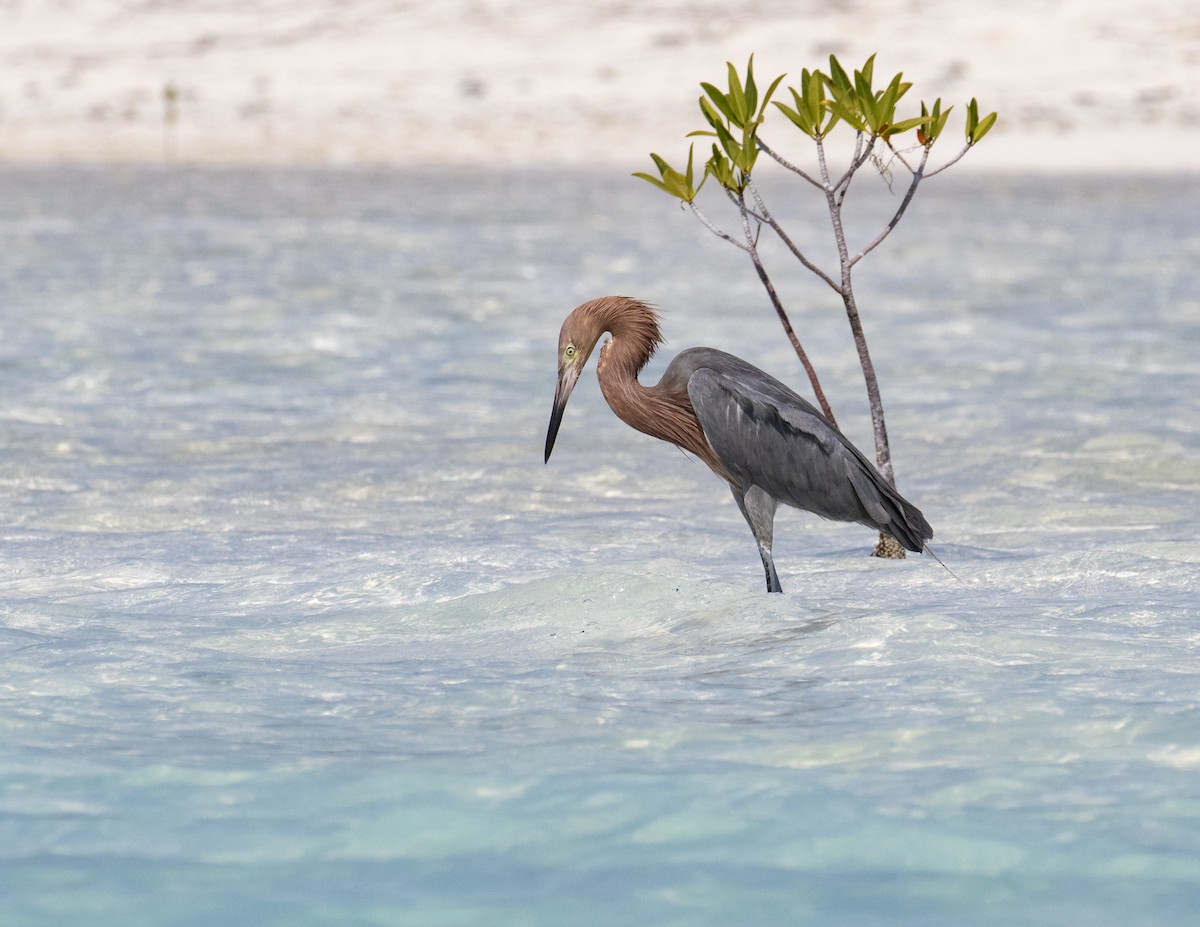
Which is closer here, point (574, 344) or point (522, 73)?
point (574, 344)

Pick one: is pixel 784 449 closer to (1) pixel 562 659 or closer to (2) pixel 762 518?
(2) pixel 762 518

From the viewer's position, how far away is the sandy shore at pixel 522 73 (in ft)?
159

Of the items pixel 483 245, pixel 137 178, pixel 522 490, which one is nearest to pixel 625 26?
pixel 137 178

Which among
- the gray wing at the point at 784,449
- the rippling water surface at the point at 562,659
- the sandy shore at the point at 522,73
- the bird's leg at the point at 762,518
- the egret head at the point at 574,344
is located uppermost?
the sandy shore at the point at 522,73

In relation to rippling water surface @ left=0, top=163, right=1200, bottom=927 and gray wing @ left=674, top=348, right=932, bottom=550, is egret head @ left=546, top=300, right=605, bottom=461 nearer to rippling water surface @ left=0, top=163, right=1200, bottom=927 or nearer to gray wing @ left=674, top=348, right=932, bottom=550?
gray wing @ left=674, top=348, right=932, bottom=550

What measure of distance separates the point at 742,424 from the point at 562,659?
1.06 meters

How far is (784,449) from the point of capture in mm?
6137

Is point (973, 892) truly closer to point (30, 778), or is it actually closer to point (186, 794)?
point (186, 794)

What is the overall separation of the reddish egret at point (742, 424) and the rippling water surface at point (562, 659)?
344mm

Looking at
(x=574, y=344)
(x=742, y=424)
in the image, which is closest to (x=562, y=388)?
(x=574, y=344)

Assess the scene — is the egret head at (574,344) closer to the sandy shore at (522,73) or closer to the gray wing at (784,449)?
the gray wing at (784,449)

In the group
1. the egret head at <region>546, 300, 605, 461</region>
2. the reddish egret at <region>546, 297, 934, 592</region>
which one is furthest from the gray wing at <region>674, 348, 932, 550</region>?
the egret head at <region>546, 300, 605, 461</region>

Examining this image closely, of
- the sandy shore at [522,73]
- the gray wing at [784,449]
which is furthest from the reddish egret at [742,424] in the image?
the sandy shore at [522,73]

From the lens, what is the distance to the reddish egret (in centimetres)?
612
